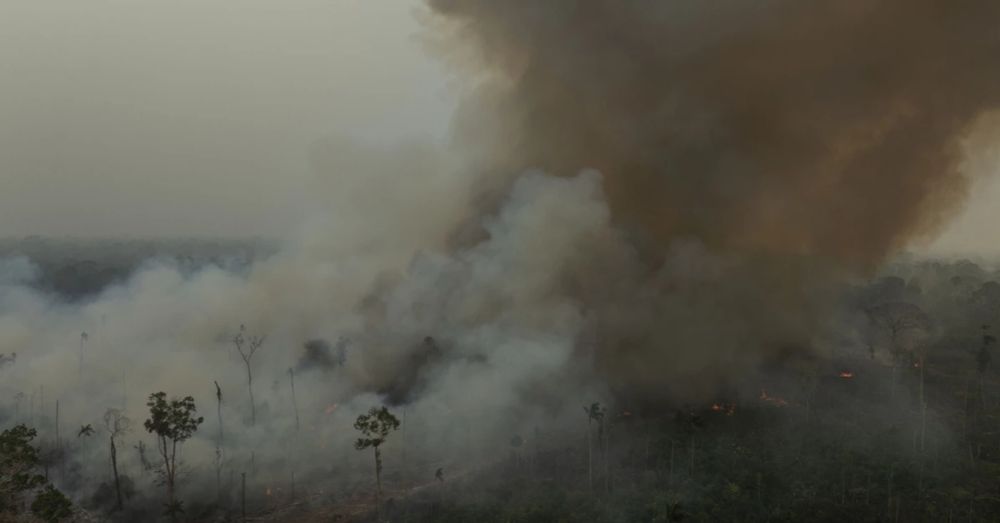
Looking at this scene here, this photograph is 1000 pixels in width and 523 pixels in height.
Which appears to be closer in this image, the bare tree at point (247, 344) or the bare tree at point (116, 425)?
the bare tree at point (116, 425)

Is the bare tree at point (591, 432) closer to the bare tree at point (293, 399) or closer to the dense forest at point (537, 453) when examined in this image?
the dense forest at point (537, 453)

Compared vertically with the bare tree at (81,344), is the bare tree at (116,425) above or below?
below

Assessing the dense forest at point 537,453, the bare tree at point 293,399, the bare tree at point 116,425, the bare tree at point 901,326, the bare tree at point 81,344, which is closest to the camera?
the dense forest at point 537,453

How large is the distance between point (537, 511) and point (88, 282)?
138 meters

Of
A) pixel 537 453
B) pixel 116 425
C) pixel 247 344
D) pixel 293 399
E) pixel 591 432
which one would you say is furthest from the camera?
pixel 247 344

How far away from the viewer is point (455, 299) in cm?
9162

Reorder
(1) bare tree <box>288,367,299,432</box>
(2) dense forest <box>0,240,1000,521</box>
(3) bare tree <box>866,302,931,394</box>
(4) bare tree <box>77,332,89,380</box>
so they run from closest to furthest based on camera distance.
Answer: (2) dense forest <box>0,240,1000,521</box>
(1) bare tree <box>288,367,299,432</box>
(4) bare tree <box>77,332,89,380</box>
(3) bare tree <box>866,302,931,394</box>

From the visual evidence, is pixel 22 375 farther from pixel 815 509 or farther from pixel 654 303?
pixel 815 509

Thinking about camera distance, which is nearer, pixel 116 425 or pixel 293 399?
pixel 116 425

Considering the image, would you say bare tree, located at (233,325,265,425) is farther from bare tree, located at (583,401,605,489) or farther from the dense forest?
bare tree, located at (583,401,605,489)

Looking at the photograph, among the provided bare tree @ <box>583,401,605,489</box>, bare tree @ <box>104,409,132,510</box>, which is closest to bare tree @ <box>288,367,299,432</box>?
bare tree @ <box>104,409,132,510</box>

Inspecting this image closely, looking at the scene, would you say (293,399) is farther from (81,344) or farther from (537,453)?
(81,344)

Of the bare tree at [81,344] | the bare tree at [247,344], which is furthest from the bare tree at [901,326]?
the bare tree at [81,344]

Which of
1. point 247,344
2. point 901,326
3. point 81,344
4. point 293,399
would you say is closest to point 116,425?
point 293,399
